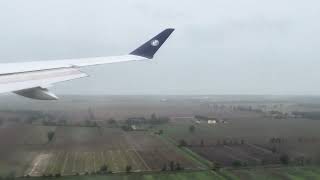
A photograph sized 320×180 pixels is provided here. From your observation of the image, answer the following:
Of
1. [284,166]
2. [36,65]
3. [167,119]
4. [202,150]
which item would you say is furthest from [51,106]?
[36,65]

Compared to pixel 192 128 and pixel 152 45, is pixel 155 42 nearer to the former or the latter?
pixel 152 45

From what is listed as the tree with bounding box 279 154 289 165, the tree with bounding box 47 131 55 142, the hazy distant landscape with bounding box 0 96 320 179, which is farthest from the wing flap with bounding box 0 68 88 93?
Answer: the tree with bounding box 279 154 289 165

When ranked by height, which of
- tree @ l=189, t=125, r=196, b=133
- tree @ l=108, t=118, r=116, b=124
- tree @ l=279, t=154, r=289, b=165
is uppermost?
tree @ l=108, t=118, r=116, b=124

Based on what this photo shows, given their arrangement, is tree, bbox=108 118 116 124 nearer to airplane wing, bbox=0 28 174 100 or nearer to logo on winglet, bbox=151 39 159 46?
airplane wing, bbox=0 28 174 100

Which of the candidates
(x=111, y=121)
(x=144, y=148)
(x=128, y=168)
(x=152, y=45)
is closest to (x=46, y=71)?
(x=152, y=45)

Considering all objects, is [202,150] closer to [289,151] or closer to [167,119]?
[289,151]

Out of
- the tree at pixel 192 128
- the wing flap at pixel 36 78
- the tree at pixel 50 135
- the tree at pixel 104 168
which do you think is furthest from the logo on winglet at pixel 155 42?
the tree at pixel 192 128

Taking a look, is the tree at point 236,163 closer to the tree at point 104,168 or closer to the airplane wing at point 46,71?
the tree at point 104,168
